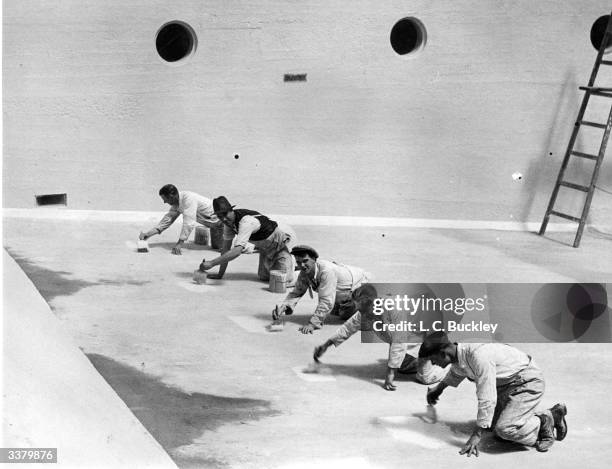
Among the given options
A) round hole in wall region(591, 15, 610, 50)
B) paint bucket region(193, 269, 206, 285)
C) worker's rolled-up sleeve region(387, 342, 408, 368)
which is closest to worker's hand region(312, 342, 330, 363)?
worker's rolled-up sleeve region(387, 342, 408, 368)

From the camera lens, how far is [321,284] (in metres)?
8.22

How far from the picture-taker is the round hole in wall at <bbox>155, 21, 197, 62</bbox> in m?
12.7

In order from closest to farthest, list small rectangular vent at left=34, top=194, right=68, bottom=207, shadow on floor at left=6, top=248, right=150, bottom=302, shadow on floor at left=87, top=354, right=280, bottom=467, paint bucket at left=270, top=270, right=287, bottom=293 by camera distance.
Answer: shadow on floor at left=87, top=354, right=280, bottom=467
shadow on floor at left=6, top=248, right=150, bottom=302
paint bucket at left=270, top=270, right=287, bottom=293
small rectangular vent at left=34, top=194, right=68, bottom=207

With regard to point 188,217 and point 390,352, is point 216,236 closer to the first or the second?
point 188,217

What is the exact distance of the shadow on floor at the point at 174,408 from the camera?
6352 millimetres

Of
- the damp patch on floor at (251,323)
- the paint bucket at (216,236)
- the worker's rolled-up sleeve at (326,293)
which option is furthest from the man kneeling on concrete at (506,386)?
the paint bucket at (216,236)

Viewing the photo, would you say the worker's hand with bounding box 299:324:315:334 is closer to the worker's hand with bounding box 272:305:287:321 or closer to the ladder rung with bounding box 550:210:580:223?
the worker's hand with bounding box 272:305:287:321

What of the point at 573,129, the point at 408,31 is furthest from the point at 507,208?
the point at 408,31

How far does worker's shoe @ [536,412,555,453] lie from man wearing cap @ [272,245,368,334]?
7.99 ft

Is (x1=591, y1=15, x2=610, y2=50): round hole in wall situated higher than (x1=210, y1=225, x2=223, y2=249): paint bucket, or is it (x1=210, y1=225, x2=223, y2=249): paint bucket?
(x1=591, y1=15, x2=610, y2=50): round hole in wall

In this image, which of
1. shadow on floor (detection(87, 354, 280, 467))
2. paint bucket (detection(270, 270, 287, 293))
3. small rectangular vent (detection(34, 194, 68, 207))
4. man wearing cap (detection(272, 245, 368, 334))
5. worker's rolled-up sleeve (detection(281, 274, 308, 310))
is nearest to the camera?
shadow on floor (detection(87, 354, 280, 467))

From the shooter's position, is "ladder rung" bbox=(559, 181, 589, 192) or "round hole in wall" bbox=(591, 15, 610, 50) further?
"round hole in wall" bbox=(591, 15, 610, 50)

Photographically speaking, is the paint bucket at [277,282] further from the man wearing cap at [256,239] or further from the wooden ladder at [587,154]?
the wooden ladder at [587,154]

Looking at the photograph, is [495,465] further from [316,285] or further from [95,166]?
[95,166]
